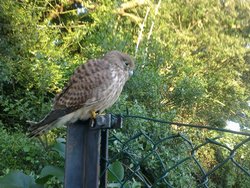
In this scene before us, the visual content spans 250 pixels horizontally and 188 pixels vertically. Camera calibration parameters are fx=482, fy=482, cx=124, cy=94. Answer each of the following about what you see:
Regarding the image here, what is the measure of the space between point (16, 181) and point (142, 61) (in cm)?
325

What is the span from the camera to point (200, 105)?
197 inches

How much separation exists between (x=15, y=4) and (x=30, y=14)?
0.53ft

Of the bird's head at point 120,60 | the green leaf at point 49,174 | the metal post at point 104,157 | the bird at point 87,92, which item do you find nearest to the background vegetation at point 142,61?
the bird's head at point 120,60

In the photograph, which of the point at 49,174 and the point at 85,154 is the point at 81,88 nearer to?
the point at 49,174

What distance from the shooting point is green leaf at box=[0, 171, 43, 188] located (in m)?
1.12

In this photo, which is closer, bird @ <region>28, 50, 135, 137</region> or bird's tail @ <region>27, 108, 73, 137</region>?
bird's tail @ <region>27, 108, 73, 137</region>

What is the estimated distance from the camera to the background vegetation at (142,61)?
3758 millimetres

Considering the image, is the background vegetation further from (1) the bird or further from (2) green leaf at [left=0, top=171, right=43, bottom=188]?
(2) green leaf at [left=0, top=171, right=43, bottom=188]

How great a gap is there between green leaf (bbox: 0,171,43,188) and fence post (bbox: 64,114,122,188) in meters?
0.23

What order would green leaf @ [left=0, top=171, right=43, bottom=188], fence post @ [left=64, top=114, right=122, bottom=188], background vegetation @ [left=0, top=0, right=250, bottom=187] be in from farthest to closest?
1. background vegetation @ [left=0, top=0, right=250, bottom=187]
2. green leaf @ [left=0, top=171, right=43, bottom=188]
3. fence post @ [left=64, top=114, right=122, bottom=188]

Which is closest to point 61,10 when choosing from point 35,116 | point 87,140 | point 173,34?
point 173,34

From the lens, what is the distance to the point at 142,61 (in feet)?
14.2

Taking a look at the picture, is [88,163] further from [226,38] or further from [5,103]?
[226,38]

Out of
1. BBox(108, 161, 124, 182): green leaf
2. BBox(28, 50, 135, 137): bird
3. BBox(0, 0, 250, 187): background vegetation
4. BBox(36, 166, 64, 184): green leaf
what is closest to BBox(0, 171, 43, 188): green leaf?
BBox(36, 166, 64, 184): green leaf
